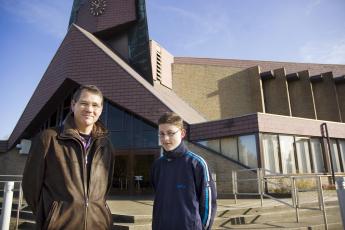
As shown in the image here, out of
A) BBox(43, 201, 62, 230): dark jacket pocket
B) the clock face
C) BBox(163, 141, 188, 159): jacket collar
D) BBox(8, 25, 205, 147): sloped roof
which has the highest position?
the clock face

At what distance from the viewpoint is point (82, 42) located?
16.6 metres

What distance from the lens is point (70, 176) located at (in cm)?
222

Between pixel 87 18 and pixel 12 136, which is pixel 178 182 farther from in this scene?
pixel 87 18

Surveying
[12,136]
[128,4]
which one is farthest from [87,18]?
[12,136]

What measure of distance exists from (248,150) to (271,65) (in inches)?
598

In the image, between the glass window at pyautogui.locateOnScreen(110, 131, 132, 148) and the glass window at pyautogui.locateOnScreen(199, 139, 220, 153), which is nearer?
the glass window at pyautogui.locateOnScreen(199, 139, 220, 153)

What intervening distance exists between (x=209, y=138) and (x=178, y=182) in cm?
1150

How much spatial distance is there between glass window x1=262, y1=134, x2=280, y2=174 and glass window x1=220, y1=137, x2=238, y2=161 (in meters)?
1.33

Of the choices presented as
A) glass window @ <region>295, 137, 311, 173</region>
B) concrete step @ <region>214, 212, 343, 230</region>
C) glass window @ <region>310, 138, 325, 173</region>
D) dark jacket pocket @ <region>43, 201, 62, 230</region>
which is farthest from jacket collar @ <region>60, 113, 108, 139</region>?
glass window @ <region>310, 138, 325, 173</region>

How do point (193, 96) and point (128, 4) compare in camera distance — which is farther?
point (193, 96)

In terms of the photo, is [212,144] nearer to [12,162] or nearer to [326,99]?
→ [12,162]

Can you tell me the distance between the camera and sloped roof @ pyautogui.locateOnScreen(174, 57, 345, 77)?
24.1 metres

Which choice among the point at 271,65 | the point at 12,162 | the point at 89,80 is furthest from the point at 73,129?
the point at 271,65

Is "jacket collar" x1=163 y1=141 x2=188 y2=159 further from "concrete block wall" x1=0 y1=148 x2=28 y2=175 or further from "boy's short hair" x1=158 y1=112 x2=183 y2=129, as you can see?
"concrete block wall" x1=0 y1=148 x2=28 y2=175
